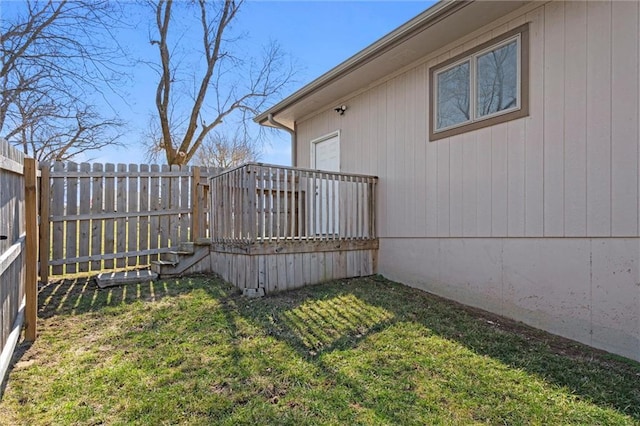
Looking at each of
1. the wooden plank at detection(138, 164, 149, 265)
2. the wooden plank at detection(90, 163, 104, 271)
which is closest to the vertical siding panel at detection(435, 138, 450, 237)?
the wooden plank at detection(138, 164, 149, 265)

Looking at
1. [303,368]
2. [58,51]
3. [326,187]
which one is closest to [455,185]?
[326,187]

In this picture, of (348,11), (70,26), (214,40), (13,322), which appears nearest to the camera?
(13,322)

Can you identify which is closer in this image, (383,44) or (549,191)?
(549,191)

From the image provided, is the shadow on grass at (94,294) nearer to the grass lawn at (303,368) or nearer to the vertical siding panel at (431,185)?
the grass lawn at (303,368)

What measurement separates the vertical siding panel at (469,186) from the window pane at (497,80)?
1.28 ft

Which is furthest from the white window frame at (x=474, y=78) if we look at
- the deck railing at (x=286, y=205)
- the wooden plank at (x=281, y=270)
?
the wooden plank at (x=281, y=270)

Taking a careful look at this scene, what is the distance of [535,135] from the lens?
409 centimetres

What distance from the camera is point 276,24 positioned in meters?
13.4

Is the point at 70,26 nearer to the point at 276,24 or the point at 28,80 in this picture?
the point at 28,80

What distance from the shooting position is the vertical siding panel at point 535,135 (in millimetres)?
4047

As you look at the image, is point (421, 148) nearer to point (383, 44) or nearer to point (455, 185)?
point (455, 185)

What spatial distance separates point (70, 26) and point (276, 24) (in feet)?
27.1

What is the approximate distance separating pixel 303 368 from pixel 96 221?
4.70 m

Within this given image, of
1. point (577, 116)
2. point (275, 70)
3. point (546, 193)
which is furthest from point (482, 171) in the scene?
point (275, 70)
